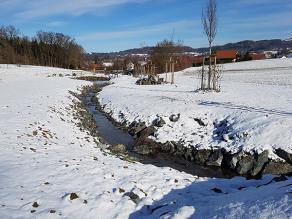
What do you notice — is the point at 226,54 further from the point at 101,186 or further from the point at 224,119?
the point at 101,186

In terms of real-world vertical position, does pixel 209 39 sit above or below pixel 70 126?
above

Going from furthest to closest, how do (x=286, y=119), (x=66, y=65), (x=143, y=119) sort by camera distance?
1. (x=66, y=65)
2. (x=143, y=119)
3. (x=286, y=119)

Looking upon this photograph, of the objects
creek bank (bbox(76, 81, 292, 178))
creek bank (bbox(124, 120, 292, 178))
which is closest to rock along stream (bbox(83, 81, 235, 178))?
creek bank (bbox(76, 81, 292, 178))

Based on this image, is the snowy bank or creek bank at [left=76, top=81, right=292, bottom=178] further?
the snowy bank

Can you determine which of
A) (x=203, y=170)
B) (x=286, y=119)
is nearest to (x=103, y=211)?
(x=203, y=170)

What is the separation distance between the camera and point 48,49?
438ft

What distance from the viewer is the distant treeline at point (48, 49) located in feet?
428

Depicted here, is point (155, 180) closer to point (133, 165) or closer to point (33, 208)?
point (133, 165)

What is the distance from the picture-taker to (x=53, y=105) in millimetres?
25750

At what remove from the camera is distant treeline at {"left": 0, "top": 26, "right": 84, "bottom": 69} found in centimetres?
13038

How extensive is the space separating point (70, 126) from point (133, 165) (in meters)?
7.84

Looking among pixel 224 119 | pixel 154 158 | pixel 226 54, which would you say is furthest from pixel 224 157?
pixel 226 54

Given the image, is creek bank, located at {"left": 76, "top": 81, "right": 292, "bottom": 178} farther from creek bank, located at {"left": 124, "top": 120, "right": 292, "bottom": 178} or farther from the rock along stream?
the rock along stream

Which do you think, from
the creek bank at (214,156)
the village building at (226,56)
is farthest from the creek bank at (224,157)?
the village building at (226,56)
